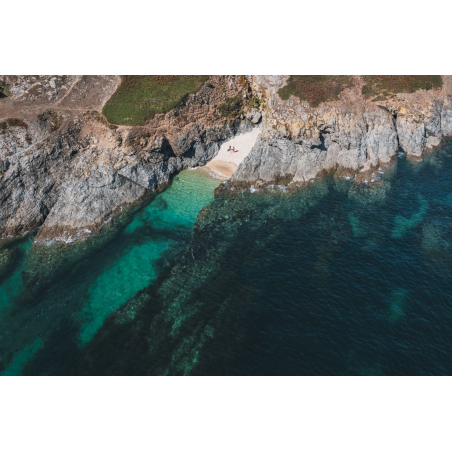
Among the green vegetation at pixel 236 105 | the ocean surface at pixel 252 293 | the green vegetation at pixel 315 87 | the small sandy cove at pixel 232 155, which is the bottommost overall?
the ocean surface at pixel 252 293

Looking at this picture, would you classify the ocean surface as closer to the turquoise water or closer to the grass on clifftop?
the turquoise water

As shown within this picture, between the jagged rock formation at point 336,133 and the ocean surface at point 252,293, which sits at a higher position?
the jagged rock formation at point 336,133

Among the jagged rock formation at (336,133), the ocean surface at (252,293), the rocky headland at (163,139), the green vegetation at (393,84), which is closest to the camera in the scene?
the ocean surface at (252,293)

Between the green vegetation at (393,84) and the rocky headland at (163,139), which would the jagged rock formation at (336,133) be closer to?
the rocky headland at (163,139)

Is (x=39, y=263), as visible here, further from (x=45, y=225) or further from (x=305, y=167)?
(x=305, y=167)

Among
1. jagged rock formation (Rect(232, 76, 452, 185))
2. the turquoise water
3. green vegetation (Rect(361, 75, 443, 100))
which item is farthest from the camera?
green vegetation (Rect(361, 75, 443, 100))

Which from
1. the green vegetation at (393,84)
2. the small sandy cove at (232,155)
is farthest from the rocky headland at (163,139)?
the small sandy cove at (232,155)

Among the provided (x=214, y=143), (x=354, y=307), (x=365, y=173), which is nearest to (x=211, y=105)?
(x=214, y=143)

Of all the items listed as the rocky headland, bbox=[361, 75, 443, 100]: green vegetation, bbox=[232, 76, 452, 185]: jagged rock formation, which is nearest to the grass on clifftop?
the rocky headland
